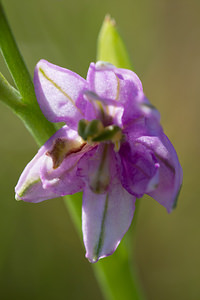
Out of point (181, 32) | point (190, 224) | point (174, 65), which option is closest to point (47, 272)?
point (190, 224)

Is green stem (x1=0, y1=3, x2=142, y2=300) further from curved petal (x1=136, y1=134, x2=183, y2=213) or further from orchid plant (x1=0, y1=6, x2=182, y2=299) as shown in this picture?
curved petal (x1=136, y1=134, x2=183, y2=213)

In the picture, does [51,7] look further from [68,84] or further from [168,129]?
[68,84]

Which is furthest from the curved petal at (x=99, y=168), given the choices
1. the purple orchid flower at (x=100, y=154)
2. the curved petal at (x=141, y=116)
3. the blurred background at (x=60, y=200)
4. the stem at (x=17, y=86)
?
the blurred background at (x=60, y=200)

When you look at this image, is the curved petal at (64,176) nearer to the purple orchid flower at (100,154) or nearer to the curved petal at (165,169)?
the purple orchid flower at (100,154)

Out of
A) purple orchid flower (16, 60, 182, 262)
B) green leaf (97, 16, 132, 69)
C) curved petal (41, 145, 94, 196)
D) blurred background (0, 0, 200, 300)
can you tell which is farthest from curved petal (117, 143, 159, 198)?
blurred background (0, 0, 200, 300)

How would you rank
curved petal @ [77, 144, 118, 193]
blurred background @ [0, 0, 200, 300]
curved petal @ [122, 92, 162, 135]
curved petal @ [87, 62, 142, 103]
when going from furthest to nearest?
blurred background @ [0, 0, 200, 300]
curved petal @ [77, 144, 118, 193]
curved petal @ [87, 62, 142, 103]
curved petal @ [122, 92, 162, 135]

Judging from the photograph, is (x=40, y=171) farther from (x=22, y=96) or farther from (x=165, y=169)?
(x=165, y=169)
